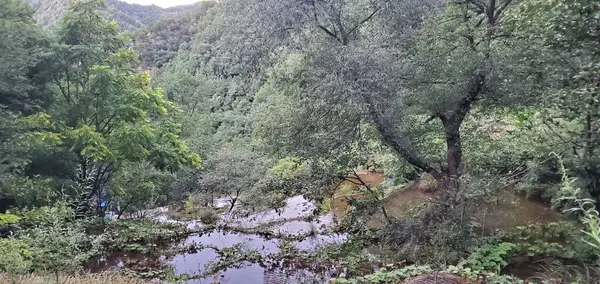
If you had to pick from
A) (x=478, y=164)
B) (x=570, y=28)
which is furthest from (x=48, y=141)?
(x=570, y=28)

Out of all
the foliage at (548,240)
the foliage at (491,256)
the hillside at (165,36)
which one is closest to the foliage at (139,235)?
the foliage at (491,256)

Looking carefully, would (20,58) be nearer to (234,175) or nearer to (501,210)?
(234,175)

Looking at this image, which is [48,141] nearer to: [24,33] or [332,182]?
[24,33]

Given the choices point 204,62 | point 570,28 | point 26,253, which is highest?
point 204,62

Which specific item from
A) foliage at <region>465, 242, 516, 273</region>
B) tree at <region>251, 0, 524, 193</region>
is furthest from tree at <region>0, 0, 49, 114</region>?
foliage at <region>465, 242, 516, 273</region>

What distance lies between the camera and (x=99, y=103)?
11516mm

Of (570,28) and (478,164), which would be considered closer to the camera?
(570,28)

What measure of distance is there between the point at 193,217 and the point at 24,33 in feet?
23.2

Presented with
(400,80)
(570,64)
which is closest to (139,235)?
(400,80)

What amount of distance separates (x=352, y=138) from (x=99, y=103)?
7.46 meters

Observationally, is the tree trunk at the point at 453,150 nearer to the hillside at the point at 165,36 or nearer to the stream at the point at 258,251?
the stream at the point at 258,251

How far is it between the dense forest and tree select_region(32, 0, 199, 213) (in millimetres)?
52

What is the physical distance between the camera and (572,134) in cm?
571

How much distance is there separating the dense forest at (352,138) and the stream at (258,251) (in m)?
0.06
